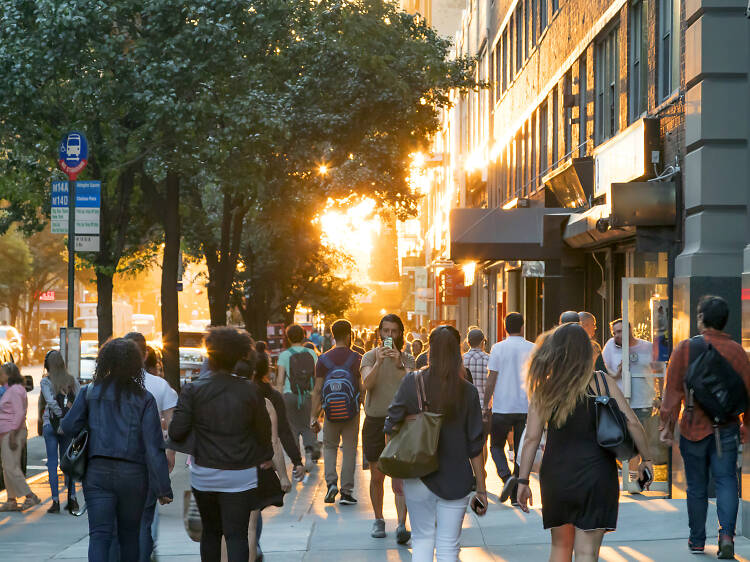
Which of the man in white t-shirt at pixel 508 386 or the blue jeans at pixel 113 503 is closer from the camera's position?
the blue jeans at pixel 113 503

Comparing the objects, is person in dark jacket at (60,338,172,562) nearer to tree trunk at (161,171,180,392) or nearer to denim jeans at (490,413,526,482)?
denim jeans at (490,413,526,482)

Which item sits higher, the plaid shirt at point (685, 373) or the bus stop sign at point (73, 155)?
the bus stop sign at point (73, 155)

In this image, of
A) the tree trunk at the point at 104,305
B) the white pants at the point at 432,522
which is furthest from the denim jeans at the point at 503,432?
the tree trunk at the point at 104,305

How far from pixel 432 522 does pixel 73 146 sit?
35.9ft

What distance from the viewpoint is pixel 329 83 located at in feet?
76.3

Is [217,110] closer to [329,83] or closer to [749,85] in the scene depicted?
[329,83]

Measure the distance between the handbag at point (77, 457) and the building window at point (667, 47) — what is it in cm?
846

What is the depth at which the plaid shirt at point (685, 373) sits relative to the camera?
816 cm

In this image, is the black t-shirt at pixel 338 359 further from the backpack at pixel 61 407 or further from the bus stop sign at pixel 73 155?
the bus stop sign at pixel 73 155

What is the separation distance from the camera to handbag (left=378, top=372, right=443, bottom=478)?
6457 mm

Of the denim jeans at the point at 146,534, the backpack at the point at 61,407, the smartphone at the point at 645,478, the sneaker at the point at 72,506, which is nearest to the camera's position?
the smartphone at the point at 645,478

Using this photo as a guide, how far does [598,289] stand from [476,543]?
34.3ft

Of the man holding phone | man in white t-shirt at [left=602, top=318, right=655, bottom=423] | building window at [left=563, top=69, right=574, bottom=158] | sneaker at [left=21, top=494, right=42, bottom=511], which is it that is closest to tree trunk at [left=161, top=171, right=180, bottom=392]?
building window at [left=563, top=69, right=574, bottom=158]

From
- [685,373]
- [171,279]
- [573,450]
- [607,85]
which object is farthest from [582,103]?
[573,450]
